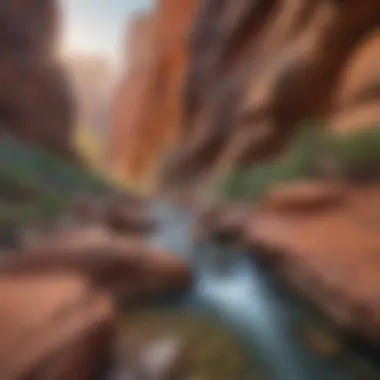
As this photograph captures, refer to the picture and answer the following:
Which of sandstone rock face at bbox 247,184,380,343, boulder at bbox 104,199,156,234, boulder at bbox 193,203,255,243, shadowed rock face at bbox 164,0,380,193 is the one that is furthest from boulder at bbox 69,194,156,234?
shadowed rock face at bbox 164,0,380,193

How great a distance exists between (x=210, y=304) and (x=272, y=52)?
191 centimetres

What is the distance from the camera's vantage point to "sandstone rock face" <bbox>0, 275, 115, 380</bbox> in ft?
2.70

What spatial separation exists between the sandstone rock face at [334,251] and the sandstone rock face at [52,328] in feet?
1.72

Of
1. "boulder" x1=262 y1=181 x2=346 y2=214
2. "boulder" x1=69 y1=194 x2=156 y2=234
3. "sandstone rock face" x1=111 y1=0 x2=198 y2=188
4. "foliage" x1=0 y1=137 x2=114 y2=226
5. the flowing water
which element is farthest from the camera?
"sandstone rock face" x1=111 y1=0 x2=198 y2=188

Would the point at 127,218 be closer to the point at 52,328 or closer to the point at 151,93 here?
the point at 52,328

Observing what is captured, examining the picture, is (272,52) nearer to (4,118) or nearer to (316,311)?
(4,118)

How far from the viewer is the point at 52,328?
2.96 ft

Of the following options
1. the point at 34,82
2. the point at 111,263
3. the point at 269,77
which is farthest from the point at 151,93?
the point at 111,263

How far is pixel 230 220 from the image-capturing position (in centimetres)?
157

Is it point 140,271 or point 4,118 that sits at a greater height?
point 4,118

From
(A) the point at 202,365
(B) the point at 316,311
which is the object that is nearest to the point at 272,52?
(B) the point at 316,311

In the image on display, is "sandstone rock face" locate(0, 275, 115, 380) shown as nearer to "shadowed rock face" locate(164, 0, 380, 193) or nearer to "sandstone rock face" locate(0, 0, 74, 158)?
"sandstone rock face" locate(0, 0, 74, 158)

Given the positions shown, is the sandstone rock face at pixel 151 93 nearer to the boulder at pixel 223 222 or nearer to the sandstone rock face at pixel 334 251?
the boulder at pixel 223 222

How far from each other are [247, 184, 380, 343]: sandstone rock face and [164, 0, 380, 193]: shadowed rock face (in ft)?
1.18
